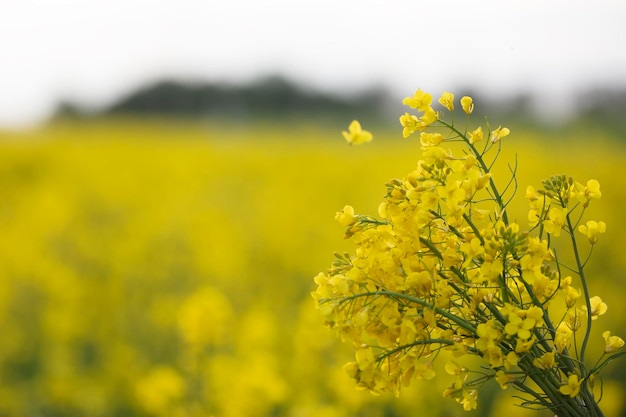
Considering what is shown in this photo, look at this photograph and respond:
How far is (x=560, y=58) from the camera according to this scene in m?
3.01

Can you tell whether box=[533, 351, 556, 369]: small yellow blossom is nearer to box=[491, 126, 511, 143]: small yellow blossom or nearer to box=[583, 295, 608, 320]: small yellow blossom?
box=[583, 295, 608, 320]: small yellow blossom

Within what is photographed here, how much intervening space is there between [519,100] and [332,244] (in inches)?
65.8

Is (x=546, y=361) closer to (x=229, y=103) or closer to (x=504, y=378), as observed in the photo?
(x=504, y=378)

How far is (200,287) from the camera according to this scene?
411cm

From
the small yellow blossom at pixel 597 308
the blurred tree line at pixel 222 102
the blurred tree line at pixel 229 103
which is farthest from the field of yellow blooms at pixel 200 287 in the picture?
the blurred tree line at pixel 222 102

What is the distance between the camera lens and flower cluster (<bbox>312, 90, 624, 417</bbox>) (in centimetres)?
96

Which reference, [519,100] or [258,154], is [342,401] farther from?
[258,154]

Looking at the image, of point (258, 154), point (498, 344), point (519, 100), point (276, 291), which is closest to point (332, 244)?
point (276, 291)

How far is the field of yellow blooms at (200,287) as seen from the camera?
2.33 meters

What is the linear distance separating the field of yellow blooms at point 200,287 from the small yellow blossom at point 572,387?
1185mm

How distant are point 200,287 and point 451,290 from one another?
326 cm

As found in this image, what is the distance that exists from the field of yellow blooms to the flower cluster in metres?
1.12

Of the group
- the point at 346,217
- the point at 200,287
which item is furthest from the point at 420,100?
the point at 200,287

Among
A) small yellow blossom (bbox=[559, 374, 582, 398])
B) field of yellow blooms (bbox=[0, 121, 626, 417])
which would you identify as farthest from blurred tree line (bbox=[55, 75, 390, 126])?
small yellow blossom (bbox=[559, 374, 582, 398])
